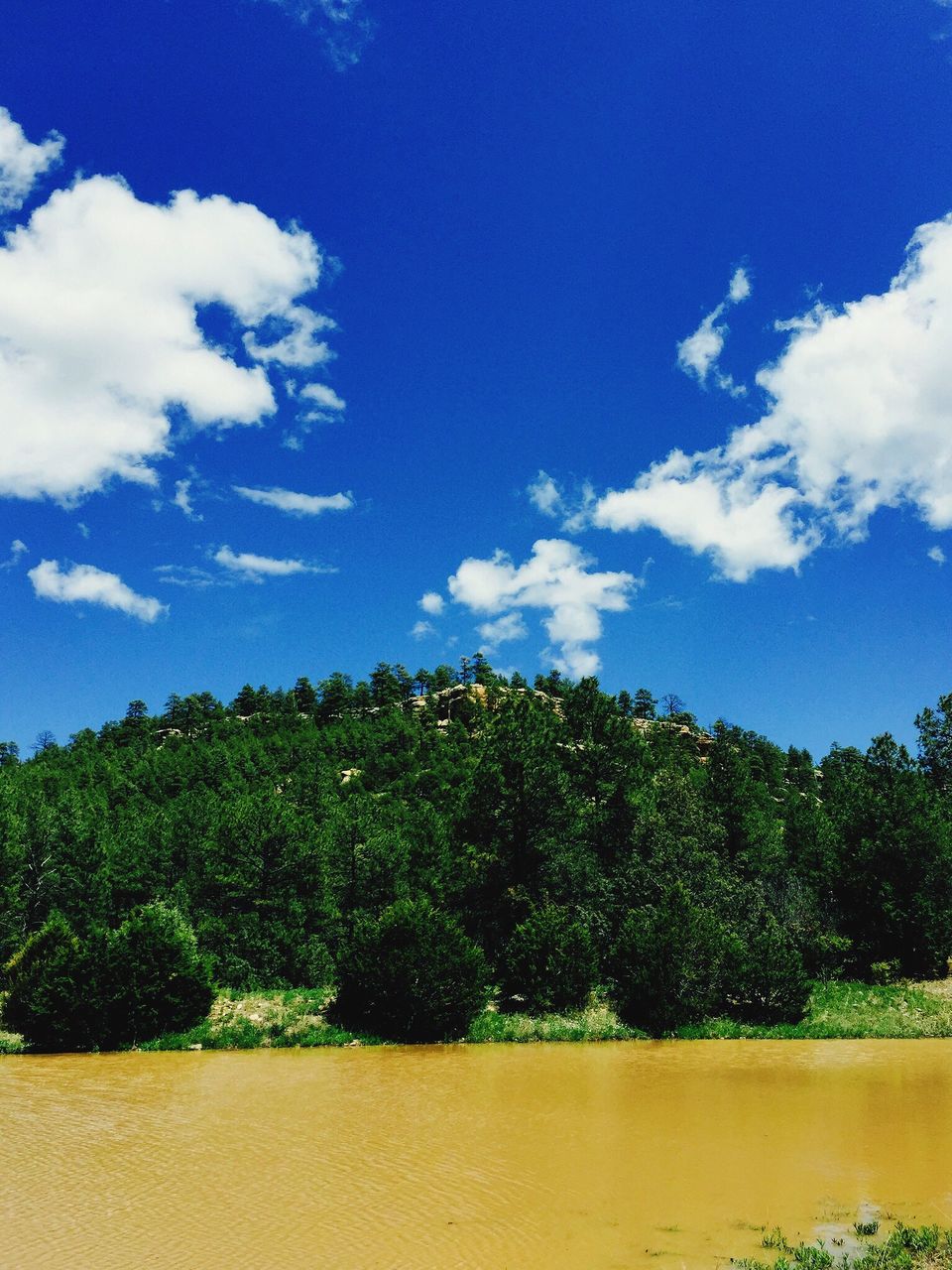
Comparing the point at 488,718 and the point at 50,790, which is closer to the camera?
the point at 488,718

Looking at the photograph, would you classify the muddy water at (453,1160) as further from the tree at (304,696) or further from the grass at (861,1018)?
the tree at (304,696)

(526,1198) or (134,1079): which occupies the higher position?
(526,1198)

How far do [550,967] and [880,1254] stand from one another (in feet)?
76.8

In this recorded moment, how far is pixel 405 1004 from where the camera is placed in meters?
29.9

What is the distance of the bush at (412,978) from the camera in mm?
29594

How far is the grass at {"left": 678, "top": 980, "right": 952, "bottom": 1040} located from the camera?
31906 mm

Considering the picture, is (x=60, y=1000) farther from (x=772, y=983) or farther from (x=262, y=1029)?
(x=772, y=983)

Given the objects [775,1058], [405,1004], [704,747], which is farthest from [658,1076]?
[704,747]

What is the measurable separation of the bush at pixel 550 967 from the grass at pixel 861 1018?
4370 mm

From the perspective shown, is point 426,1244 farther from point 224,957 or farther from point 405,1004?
point 224,957

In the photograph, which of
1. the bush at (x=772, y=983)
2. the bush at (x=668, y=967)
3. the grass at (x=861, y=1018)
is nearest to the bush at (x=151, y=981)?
the bush at (x=668, y=967)

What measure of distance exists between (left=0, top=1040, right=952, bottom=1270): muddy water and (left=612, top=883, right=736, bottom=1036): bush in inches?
228

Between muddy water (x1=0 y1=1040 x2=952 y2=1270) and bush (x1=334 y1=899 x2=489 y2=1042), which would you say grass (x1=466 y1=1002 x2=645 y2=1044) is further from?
muddy water (x1=0 y1=1040 x2=952 y2=1270)

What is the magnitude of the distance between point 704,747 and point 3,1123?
117240 millimetres
